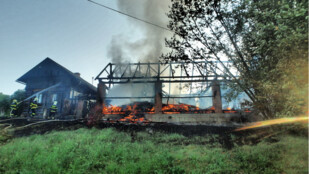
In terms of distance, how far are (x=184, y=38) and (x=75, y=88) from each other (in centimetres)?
1532

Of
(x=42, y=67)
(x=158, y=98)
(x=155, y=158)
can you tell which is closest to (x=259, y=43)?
(x=155, y=158)

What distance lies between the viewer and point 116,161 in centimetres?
551

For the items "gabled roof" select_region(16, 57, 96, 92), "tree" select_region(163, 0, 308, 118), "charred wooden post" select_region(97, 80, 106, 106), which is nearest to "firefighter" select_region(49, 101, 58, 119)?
"charred wooden post" select_region(97, 80, 106, 106)

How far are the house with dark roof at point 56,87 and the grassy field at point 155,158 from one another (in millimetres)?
8361

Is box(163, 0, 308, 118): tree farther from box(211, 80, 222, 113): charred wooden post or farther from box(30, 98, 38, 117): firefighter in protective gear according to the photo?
box(30, 98, 38, 117): firefighter in protective gear

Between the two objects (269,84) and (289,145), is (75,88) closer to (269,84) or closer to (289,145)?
(269,84)

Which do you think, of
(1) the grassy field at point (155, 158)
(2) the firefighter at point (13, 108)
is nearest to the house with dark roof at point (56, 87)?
(2) the firefighter at point (13, 108)

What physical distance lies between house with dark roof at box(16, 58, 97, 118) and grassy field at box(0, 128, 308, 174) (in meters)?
8.36

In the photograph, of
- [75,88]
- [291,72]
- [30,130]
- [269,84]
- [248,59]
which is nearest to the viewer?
[291,72]

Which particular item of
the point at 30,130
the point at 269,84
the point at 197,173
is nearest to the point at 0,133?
the point at 30,130

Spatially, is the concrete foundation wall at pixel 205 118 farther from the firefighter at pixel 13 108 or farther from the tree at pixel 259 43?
the firefighter at pixel 13 108

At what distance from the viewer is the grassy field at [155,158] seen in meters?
4.86

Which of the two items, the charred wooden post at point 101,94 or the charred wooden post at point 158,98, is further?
the charred wooden post at point 101,94

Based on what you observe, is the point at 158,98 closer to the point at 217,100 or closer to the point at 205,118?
the point at 205,118
